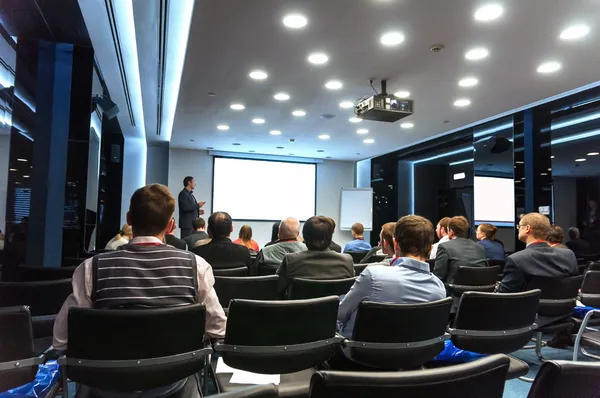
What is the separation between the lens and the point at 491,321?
6.56 ft

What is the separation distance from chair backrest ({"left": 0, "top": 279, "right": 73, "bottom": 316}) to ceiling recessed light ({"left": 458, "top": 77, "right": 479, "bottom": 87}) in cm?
507

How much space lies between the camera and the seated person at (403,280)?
1798 millimetres

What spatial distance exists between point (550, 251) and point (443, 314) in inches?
60.2

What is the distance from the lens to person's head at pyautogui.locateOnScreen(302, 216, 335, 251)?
2.71m

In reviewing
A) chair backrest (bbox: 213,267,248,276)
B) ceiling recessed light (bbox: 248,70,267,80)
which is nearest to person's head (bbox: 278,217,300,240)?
chair backrest (bbox: 213,267,248,276)

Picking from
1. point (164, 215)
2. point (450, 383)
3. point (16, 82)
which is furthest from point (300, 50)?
point (450, 383)

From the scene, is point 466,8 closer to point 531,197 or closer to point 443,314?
point 443,314

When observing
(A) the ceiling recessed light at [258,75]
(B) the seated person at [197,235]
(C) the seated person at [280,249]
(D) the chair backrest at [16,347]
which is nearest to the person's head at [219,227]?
(C) the seated person at [280,249]

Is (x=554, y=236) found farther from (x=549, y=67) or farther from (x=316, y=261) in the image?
(x=316, y=261)

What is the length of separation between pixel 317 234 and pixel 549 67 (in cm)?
404

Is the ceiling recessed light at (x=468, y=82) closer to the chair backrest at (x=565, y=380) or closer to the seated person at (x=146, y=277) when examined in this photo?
the seated person at (x=146, y=277)

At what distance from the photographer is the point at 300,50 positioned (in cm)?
448

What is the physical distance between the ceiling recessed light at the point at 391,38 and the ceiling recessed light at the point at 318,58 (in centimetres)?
72

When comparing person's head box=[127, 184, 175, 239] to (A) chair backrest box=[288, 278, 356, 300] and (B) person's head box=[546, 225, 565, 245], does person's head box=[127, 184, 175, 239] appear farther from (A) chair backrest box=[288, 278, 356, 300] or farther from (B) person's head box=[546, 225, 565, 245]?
(B) person's head box=[546, 225, 565, 245]
